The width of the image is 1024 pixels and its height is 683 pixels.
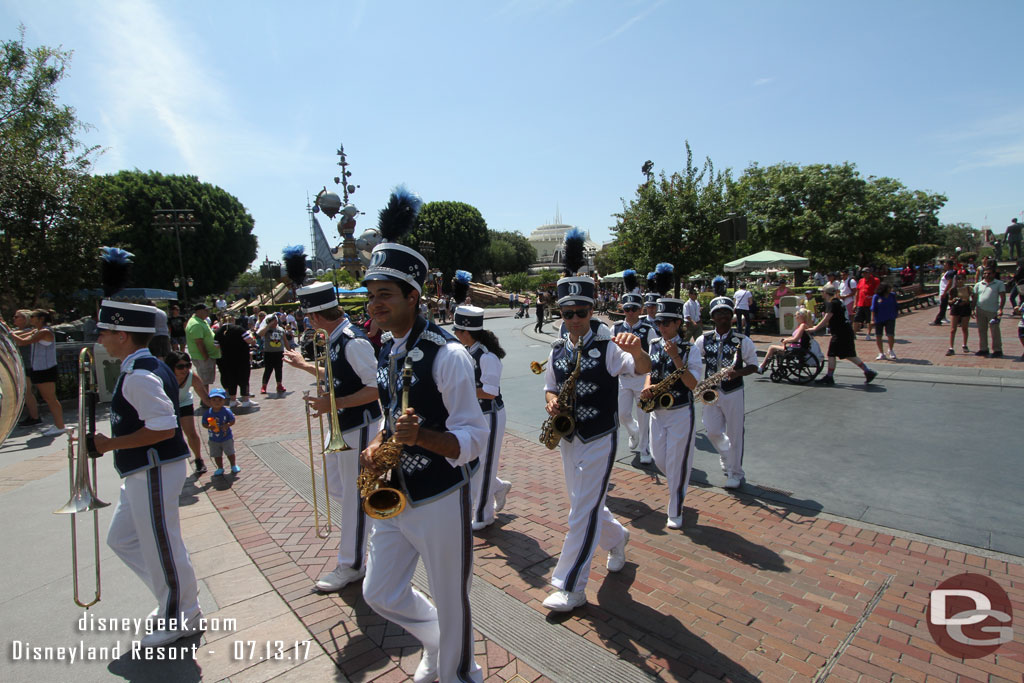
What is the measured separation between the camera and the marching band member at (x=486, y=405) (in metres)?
4.70

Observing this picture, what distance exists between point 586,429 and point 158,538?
9.11ft

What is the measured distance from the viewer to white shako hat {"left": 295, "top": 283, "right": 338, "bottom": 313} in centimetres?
398

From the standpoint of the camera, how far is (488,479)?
188 inches

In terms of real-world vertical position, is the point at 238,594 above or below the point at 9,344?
below

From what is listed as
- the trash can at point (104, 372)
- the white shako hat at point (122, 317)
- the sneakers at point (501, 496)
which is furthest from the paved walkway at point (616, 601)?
the trash can at point (104, 372)

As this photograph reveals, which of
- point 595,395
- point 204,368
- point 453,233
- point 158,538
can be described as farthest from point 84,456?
point 453,233

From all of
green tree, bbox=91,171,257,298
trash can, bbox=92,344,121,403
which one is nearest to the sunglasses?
trash can, bbox=92,344,121,403

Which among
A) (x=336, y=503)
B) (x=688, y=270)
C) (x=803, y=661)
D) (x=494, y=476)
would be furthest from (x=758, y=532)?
(x=688, y=270)

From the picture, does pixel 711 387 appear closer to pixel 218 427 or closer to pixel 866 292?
pixel 218 427

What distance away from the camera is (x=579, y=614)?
3.49 metres

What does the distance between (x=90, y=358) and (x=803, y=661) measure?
4.65 m

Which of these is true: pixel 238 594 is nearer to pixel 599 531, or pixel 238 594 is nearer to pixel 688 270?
pixel 599 531

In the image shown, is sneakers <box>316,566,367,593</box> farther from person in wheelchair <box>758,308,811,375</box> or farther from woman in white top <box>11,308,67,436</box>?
person in wheelchair <box>758,308,811,375</box>

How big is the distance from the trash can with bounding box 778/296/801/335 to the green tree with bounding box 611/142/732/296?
319cm
